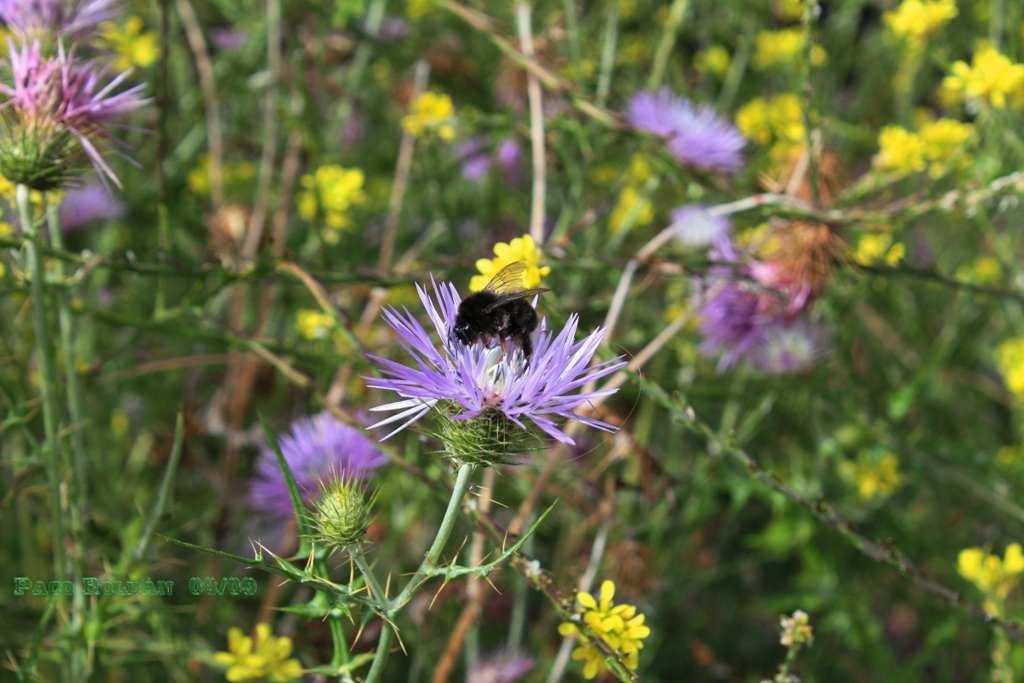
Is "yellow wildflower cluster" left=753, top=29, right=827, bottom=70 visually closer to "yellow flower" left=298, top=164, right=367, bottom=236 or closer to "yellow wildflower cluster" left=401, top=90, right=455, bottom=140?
"yellow wildflower cluster" left=401, top=90, right=455, bottom=140

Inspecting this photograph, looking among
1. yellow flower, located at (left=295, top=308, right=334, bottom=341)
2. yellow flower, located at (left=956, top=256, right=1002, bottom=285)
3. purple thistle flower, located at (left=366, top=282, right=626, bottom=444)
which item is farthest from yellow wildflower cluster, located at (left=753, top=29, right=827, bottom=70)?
purple thistle flower, located at (left=366, top=282, right=626, bottom=444)

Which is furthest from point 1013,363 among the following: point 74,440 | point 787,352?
point 74,440

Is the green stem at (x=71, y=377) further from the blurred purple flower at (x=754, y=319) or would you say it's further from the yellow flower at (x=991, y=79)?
the yellow flower at (x=991, y=79)

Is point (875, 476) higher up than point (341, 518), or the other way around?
point (875, 476)

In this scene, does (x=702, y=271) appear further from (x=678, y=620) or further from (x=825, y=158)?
(x=678, y=620)

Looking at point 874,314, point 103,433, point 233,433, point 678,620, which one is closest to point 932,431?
point 874,314

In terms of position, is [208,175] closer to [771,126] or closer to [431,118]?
[431,118]
